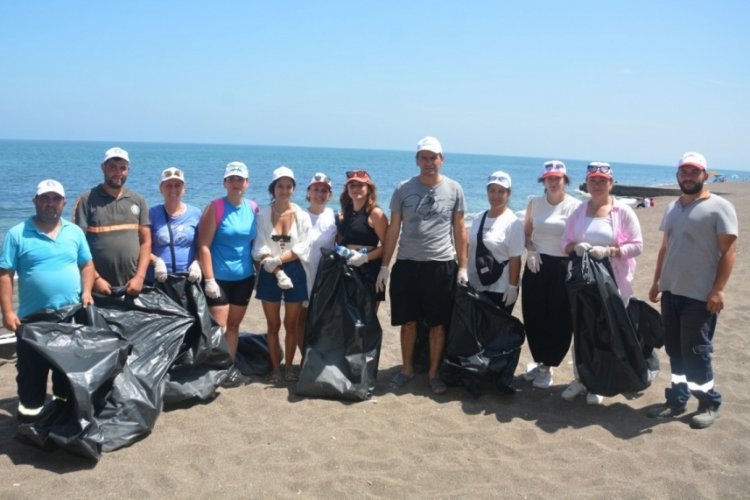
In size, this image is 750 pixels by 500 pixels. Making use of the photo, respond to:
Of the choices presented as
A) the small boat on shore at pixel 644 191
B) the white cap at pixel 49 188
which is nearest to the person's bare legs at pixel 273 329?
the white cap at pixel 49 188

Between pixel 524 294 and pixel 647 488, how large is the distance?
1669 millimetres

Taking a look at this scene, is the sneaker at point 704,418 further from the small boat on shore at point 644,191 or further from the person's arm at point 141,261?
the small boat on shore at point 644,191

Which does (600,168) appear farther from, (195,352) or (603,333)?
(195,352)

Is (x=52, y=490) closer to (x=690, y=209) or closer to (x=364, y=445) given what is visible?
(x=364, y=445)

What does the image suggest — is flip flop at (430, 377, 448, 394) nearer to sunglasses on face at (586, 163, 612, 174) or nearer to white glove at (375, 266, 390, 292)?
white glove at (375, 266, 390, 292)

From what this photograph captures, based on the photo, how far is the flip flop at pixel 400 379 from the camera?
183 inches

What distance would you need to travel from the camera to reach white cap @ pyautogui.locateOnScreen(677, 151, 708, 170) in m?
3.77

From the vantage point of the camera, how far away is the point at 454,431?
12.6ft

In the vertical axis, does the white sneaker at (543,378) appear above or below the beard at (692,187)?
below

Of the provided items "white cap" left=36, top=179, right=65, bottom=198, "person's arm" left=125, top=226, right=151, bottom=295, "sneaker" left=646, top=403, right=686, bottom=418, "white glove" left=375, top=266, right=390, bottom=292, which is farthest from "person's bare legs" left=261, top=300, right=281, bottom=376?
"sneaker" left=646, top=403, right=686, bottom=418

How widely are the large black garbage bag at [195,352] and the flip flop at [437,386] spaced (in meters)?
1.59

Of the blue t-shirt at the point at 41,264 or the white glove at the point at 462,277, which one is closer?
the blue t-shirt at the point at 41,264

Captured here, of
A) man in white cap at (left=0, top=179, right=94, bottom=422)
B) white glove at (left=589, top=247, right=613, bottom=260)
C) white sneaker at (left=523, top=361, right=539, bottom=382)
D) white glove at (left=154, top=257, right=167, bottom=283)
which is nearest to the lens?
man in white cap at (left=0, top=179, right=94, bottom=422)

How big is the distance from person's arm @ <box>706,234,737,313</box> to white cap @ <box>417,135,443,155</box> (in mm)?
1978
